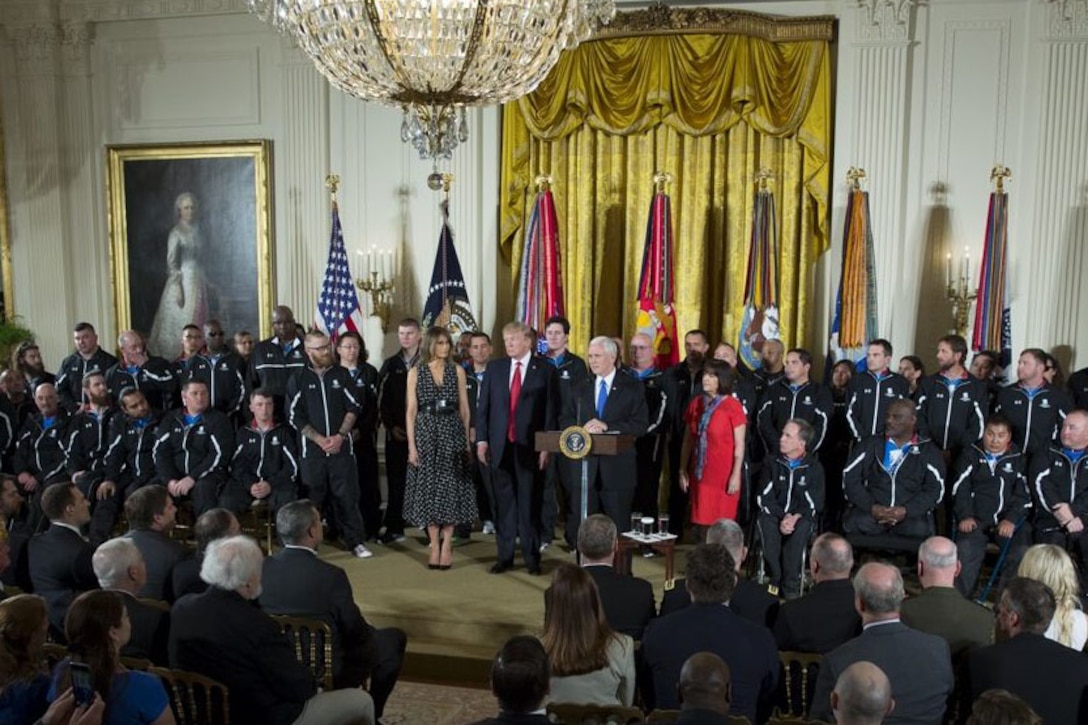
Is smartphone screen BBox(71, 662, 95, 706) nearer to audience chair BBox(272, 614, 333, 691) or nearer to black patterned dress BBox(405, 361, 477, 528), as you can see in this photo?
audience chair BBox(272, 614, 333, 691)

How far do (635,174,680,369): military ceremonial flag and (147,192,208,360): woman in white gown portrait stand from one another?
4.47m

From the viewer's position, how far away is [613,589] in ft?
13.7

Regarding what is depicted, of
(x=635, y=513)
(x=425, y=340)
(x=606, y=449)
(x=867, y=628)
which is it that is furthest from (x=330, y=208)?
(x=867, y=628)

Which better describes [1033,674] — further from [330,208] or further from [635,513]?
[330,208]

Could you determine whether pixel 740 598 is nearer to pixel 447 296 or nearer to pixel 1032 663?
pixel 1032 663

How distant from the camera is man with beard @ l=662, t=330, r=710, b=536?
7730 millimetres

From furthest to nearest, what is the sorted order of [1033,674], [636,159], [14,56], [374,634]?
[14,56], [636,159], [374,634], [1033,674]

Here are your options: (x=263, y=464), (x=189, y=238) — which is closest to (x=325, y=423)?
(x=263, y=464)

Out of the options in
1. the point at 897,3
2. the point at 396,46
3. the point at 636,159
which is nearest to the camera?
the point at 396,46

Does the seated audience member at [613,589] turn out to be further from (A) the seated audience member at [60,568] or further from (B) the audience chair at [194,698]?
(A) the seated audience member at [60,568]

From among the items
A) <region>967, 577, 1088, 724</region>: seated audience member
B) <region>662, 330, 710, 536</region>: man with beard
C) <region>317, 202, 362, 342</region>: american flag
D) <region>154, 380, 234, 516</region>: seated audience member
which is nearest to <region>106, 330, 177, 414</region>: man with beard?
<region>154, 380, 234, 516</region>: seated audience member

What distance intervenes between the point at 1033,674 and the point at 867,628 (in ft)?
1.72

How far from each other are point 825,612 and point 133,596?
8.71ft

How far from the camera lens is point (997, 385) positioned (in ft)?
25.8
